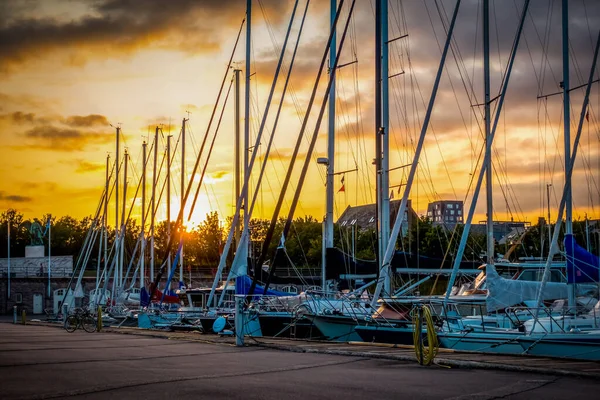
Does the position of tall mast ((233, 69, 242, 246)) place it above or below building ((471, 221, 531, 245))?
above

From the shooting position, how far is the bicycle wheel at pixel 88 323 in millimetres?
30766

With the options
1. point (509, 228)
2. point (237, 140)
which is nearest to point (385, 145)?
point (237, 140)

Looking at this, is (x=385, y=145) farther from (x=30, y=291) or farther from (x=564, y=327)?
(x=30, y=291)

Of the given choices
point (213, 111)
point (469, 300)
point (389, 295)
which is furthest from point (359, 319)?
point (213, 111)

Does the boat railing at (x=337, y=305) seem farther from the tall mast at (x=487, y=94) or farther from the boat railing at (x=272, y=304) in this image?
the tall mast at (x=487, y=94)

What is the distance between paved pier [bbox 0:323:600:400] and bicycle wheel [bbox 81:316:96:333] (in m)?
→ 14.0

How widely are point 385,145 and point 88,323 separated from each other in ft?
49.8

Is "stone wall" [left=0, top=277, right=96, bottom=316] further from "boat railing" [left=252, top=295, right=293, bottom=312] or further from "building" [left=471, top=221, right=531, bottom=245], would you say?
"boat railing" [left=252, top=295, right=293, bottom=312]

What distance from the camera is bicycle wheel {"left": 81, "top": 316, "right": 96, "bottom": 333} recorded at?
30.8 meters

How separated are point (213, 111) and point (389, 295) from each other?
21722mm

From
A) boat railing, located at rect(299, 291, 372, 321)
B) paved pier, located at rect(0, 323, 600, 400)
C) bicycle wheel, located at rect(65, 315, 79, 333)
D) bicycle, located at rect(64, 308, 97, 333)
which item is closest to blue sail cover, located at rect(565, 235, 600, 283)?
boat railing, located at rect(299, 291, 372, 321)

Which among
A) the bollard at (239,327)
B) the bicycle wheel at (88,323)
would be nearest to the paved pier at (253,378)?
the bollard at (239,327)

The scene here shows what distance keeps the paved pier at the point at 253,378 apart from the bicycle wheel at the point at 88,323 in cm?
1401

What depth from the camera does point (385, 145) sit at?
2783 cm
